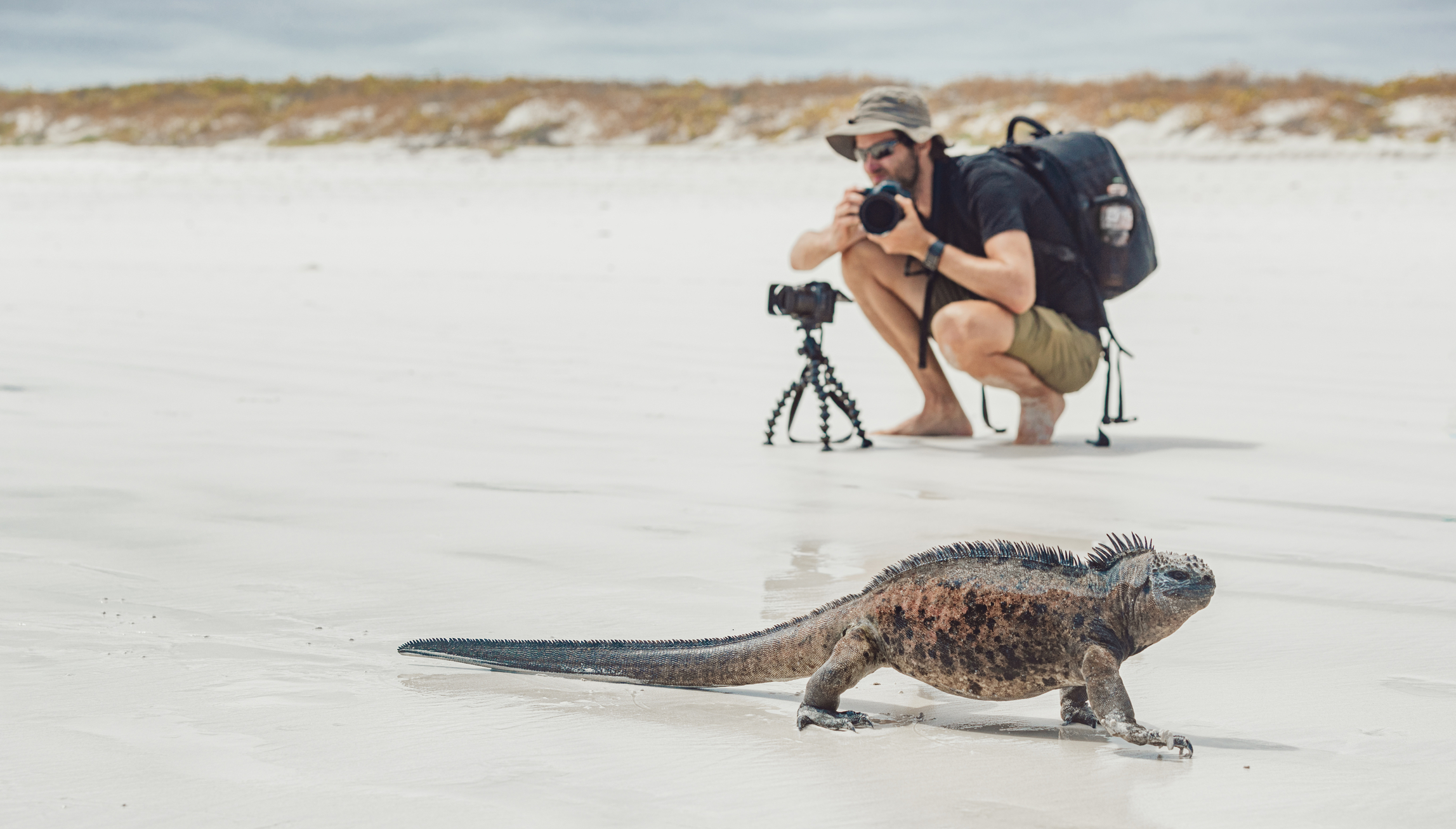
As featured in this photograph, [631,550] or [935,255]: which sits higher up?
[935,255]

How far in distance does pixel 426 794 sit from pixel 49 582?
5.03 ft

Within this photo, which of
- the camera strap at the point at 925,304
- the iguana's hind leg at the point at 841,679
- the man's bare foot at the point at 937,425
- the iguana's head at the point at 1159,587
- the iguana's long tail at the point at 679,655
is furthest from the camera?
the man's bare foot at the point at 937,425

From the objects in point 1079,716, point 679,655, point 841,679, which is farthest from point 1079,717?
point 679,655

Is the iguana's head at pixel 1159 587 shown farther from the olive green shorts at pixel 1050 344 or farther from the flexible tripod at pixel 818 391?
the olive green shorts at pixel 1050 344

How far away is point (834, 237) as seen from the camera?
193 inches

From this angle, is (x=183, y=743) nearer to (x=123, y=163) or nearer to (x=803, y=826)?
(x=803, y=826)

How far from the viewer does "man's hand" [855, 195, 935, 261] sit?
4645mm

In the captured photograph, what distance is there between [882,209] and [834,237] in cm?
33

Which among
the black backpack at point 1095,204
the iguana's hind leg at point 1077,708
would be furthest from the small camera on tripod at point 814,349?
the iguana's hind leg at point 1077,708

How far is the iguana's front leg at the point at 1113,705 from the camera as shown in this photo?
202cm

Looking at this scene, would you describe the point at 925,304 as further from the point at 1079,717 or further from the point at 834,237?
the point at 1079,717

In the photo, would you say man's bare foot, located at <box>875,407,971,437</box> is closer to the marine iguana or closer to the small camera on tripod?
the small camera on tripod

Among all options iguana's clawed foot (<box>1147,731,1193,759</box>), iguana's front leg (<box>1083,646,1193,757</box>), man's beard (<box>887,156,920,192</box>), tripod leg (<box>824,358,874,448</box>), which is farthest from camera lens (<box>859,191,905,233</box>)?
iguana's clawed foot (<box>1147,731,1193,759</box>)

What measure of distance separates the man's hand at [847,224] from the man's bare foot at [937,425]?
729 mm
